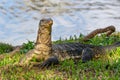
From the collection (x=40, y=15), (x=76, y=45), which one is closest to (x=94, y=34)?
(x=76, y=45)

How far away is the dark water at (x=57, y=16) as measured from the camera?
1372cm

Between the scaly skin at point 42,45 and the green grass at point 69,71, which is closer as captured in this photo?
the green grass at point 69,71

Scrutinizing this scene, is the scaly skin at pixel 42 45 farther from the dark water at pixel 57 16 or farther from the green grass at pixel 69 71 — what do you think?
the dark water at pixel 57 16

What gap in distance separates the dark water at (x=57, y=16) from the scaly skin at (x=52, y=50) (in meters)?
4.82

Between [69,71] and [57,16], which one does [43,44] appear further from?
[57,16]

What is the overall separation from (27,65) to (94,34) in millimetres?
2823

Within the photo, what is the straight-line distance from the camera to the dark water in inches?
540

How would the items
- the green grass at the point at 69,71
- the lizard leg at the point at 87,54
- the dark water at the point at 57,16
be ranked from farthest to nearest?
the dark water at the point at 57,16 → the lizard leg at the point at 87,54 → the green grass at the point at 69,71

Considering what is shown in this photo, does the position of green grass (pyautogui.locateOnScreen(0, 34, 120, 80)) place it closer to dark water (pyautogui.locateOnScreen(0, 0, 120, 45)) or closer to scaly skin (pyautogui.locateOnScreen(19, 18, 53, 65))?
scaly skin (pyautogui.locateOnScreen(19, 18, 53, 65))

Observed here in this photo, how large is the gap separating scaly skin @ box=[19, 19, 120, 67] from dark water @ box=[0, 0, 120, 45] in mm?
4818

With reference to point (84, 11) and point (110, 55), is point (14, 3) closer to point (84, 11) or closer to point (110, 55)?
point (84, 11)

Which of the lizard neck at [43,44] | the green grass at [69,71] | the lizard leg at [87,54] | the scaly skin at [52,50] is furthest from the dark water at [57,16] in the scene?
the green grass at [69,71]

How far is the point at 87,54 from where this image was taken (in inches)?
292

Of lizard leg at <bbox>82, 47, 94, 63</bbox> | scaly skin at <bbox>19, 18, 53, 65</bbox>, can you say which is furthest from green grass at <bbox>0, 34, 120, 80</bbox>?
scaly skin at <bbox>19, 18, 53, 65</bbox>
